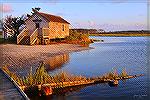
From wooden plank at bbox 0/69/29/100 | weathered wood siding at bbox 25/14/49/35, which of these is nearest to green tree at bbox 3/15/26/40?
weathered wood siding at bbox 25/14/49/35

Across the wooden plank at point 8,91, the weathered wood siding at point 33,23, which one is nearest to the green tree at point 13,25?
the weathered wood siding at point 33,23

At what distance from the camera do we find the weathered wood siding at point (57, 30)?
163 feet

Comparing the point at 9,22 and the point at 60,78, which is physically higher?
the point at 9,22

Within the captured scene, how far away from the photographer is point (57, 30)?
51.9 m

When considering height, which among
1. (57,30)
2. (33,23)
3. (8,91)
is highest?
(33,23)

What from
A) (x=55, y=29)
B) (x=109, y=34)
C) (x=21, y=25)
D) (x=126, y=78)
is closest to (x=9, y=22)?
(x=21, y=25)

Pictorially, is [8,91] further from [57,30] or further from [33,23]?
[57,30]

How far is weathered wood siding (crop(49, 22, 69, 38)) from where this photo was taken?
4978 cm

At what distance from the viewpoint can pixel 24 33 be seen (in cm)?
4672

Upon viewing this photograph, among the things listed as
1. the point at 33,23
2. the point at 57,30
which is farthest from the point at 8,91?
the point at 57,30

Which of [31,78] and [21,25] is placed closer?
[31,78]

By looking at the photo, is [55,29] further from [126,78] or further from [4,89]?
[4,89]

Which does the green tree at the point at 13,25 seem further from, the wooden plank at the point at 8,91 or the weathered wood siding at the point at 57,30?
the wooden plank at the point at 8,91

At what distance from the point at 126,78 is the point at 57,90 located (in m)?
5.82
